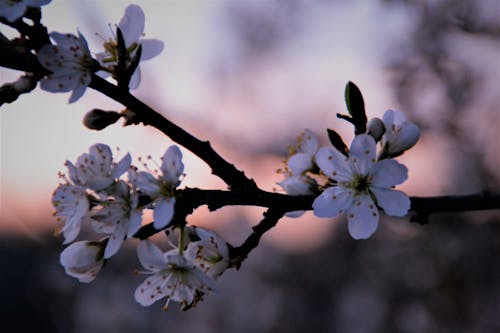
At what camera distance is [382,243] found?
4.79 meters

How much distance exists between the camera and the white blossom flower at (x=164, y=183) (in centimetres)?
83

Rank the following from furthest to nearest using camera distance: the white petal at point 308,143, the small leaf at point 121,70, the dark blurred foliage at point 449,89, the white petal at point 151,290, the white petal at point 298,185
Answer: the dark blurred foliage at point 449,89 → the white petal at point 308,143 → the white petal at point 298,185 → the white petal at point 151,290 → the small leaf at point 121,70

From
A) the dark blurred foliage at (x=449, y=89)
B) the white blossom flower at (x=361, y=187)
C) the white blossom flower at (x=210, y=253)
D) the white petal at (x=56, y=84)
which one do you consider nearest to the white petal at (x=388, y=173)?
the white blossom flower at (x=361, y=187)

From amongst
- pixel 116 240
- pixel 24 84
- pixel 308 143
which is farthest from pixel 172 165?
pixel 308 143

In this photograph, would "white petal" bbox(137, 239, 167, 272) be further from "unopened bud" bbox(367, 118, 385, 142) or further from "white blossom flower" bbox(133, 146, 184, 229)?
"unopened bud" bbox(367, 118, 385, 142)

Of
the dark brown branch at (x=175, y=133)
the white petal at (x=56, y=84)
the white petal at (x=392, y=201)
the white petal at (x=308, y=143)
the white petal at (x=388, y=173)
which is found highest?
the white petal at (x=308, y=143)

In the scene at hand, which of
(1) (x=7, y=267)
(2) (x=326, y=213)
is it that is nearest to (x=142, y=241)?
(2) (x=326, y=213)

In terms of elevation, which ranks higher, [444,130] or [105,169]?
[444,130]

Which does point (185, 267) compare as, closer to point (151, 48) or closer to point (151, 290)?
point (151, 290)

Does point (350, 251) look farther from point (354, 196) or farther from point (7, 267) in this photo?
point (7, 267)

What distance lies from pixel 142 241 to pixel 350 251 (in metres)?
4.79

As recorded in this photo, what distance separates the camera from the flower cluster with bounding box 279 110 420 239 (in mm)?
933

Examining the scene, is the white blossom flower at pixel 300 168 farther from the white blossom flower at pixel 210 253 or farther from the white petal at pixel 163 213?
the white petal at pixel 163 213

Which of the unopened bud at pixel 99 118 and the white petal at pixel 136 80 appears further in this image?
the white petal at pixel 136 80
